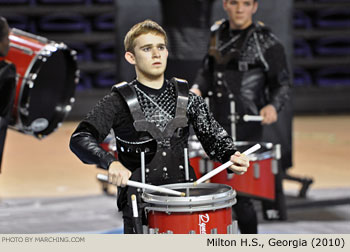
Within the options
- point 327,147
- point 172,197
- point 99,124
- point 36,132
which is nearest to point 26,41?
point 36,132

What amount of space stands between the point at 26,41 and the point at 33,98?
0.38 m

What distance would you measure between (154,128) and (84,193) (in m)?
3.41

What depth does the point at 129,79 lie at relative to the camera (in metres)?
5.34

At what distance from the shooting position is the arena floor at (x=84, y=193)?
455 cm

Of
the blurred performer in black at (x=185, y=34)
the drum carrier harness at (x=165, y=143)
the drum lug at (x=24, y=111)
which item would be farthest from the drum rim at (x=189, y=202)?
the blurred performer in black at (x=185, y=34)

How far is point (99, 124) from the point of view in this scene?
7.80ft

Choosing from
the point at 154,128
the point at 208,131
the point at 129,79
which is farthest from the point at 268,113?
the point at 129,79

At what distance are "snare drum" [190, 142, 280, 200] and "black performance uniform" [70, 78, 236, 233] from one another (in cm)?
112

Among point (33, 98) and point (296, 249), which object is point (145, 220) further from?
point (33, 98)

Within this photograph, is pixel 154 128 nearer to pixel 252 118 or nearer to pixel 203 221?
pixel 203 221

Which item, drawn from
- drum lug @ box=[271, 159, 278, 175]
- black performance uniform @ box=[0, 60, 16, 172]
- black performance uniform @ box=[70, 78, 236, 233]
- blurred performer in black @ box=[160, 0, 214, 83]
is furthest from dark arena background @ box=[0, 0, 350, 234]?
black performance uniform @ box=[70, 78, 236, 233]

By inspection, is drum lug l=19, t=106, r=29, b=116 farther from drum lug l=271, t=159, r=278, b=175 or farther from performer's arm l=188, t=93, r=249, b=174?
performer's arm l=188, t=93, r=249, b=174

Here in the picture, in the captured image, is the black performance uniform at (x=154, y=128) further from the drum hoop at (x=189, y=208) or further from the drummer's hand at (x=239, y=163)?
the drum hoop at (x=189, y=208)

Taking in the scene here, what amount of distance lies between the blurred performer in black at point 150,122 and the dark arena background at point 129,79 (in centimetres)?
157
